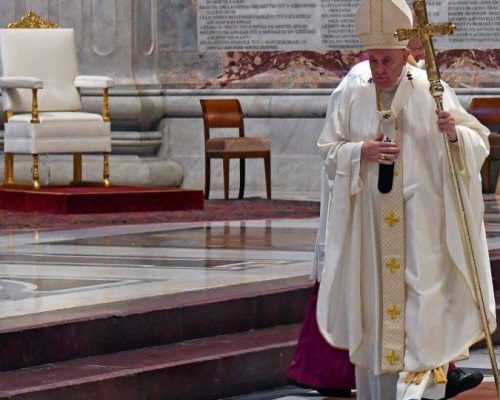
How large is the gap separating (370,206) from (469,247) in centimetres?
39

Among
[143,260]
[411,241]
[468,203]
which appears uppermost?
[468,203]

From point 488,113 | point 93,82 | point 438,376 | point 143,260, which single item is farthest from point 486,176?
point 438,376

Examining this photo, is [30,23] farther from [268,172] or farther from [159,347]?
[159,347]

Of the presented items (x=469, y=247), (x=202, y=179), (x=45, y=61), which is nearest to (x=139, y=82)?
(x=202, y=179)

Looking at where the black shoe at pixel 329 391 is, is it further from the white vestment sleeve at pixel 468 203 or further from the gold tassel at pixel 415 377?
the white vestment sleeve at pixel 468 203

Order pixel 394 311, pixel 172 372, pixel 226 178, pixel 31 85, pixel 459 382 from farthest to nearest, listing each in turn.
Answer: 1. pixel 226 178
2. pixel 31 85
3. pixel 172 372
4. pixel 459 382
5. pixel 394 311

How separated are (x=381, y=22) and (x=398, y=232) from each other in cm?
68

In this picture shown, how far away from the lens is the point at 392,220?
5734 mm

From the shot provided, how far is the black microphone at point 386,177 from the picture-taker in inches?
226

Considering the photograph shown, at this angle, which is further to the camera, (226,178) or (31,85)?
(226,178)

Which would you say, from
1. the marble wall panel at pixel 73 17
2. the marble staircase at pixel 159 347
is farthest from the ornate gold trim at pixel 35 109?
the marble staircase at pixel 159 347

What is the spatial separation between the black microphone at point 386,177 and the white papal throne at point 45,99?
24.0 feet

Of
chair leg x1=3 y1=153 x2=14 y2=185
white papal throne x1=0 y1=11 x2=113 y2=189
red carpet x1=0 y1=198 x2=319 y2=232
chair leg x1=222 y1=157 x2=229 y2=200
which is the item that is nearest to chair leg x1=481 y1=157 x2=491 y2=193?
red carpet x1=0 y1=198 x2=319 y2=232

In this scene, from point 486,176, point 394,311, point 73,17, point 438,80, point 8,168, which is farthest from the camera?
point 73,17
